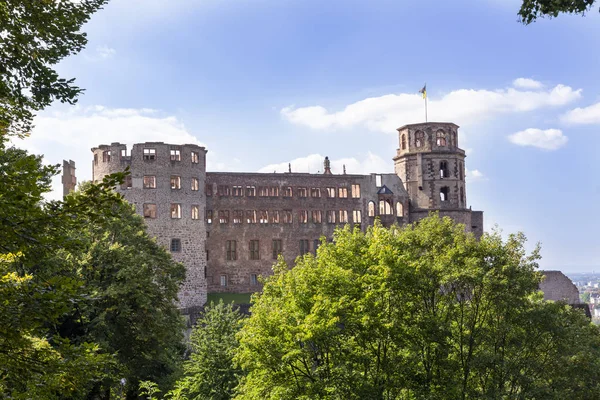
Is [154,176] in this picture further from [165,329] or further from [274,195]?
[165,329]

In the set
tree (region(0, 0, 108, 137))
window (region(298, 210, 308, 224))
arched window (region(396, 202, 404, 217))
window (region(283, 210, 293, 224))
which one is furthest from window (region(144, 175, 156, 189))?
tree (region(0, 0, 108, 137))

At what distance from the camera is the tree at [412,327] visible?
27641 mm

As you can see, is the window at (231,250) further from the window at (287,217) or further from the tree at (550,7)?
the tree at (550,7)

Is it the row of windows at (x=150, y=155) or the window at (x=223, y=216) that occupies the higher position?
the row of windows at (x=150, y=155)

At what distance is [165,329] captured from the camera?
35.4 meters

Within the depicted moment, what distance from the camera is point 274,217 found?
73812 mm

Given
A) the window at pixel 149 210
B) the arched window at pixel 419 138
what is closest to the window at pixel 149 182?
the window at pixel 149 210

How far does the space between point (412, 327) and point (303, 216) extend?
4681cm

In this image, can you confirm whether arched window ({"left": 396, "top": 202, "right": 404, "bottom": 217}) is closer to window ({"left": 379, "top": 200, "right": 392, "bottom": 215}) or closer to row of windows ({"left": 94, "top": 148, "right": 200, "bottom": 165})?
window ({"left": 379, "top": 200, "right": 392, "bottom": 215})

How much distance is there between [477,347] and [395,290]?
16.5 ft

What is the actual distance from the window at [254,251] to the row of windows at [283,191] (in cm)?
510

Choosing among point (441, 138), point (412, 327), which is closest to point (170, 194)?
point (441, 138)

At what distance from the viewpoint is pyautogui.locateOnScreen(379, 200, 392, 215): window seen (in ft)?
253

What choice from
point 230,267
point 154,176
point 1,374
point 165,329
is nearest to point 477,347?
point 165,329
